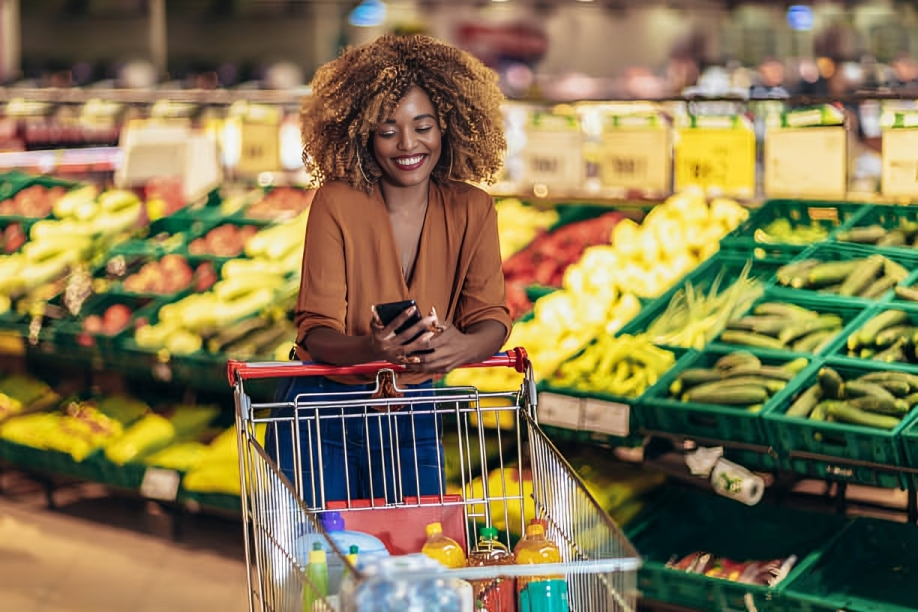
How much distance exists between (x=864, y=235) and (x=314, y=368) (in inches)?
99.6

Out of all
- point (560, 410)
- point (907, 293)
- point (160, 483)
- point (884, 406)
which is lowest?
point (160, 483)

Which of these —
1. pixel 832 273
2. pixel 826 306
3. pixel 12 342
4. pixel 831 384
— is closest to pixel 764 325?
pixel 826 306

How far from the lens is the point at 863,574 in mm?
3738

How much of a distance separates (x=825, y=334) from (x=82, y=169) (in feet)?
14.0

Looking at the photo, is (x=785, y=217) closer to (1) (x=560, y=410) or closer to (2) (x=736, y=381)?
(2) (x=736, y=381)

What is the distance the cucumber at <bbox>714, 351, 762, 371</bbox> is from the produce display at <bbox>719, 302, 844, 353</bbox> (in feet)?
0.27

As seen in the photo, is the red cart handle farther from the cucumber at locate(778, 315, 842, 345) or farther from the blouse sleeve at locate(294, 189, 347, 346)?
the cucumber at locate(778, 315, 842, 345)

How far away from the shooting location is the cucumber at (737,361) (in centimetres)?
390

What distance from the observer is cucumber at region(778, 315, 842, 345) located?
4.03m

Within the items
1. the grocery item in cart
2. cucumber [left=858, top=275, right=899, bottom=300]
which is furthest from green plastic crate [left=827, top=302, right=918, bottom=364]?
the grocery item in cart

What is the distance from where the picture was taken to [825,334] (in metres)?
4.02

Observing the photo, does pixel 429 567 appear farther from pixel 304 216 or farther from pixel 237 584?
pixel 304 216

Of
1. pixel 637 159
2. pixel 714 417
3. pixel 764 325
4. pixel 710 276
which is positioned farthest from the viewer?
pixel 637 159

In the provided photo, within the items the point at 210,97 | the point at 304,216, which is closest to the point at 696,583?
the point at 304,216
